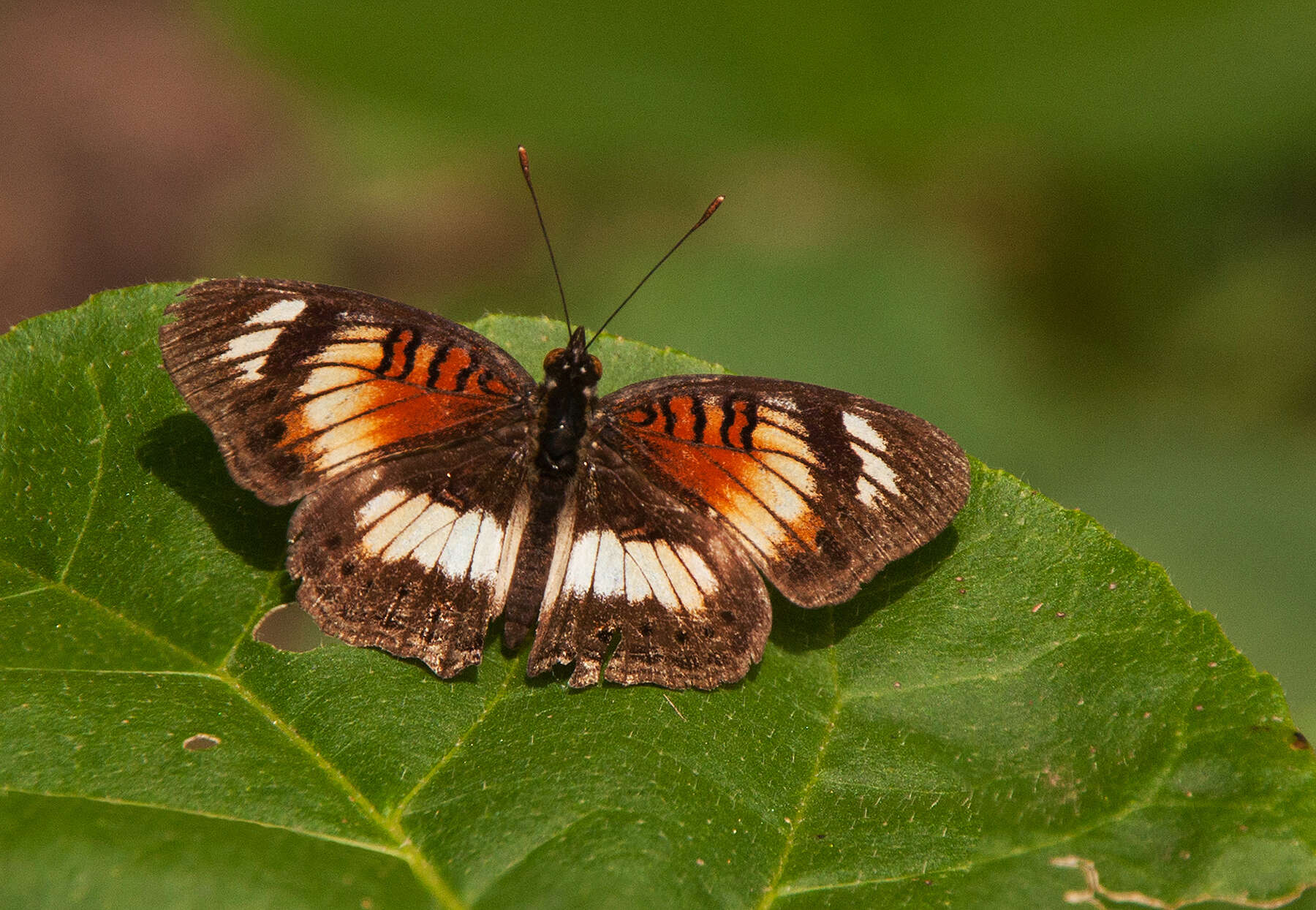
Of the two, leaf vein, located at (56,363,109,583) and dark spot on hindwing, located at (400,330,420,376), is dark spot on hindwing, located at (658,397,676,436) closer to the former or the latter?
dark spot on hindwing, located at (400,330,420,376)

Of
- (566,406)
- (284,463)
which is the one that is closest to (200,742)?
(284,463)

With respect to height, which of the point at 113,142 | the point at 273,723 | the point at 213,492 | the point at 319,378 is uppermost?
the point at 113,142

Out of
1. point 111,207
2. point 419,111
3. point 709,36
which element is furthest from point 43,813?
point 111,207

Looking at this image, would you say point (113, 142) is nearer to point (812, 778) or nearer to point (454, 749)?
point (454, 749)

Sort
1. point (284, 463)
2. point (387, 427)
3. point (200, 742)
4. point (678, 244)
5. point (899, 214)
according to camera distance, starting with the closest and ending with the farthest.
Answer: point (200, 742)
point (284, 463)
point (387, 427)
point (678, 244)
point (899, 214)

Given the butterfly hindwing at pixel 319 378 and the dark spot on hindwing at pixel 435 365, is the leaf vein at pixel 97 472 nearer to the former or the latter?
the butterfly hindwing at pixel 319 378

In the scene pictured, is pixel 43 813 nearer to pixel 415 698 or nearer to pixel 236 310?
pixel 415 698

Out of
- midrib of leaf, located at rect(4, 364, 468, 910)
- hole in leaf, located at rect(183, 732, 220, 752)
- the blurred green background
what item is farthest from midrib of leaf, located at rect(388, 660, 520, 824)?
the blurred green background

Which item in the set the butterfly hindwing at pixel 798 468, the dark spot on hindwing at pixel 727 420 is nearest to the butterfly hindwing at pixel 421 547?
the butterfly hindwing at pixel 798 468
